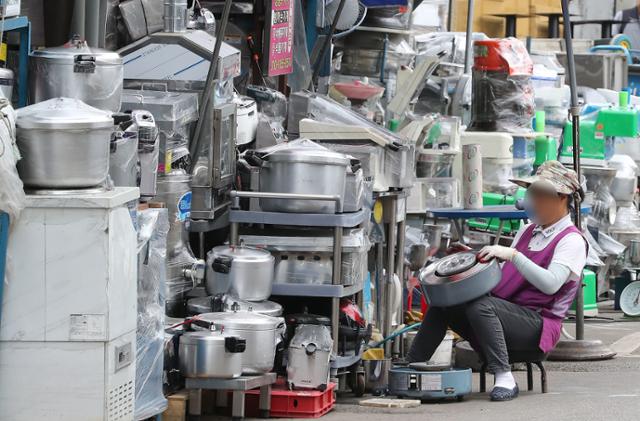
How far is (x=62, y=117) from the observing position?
6.16 meters

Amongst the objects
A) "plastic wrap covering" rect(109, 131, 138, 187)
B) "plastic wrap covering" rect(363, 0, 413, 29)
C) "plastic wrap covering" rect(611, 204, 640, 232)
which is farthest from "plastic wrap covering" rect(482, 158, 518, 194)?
"plastic wrap covering" rect(109, 131, 138, 187)

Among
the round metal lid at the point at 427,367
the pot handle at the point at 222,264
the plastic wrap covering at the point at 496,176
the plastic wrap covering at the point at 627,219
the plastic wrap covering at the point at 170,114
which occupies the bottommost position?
the round metal lid at the point at 427,367

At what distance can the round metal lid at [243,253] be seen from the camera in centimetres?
780

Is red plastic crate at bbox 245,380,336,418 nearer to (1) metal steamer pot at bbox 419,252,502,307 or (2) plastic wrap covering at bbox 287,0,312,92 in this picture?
(1) metal steamer pot at bbox 419,252,502,307

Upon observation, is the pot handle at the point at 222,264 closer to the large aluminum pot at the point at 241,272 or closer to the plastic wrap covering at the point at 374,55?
the large aluminum pot at the point at 241,272

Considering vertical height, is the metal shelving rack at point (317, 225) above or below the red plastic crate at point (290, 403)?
above

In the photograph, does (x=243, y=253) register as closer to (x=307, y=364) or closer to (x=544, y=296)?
(x=307, y=364)

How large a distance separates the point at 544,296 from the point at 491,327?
1.37 ft

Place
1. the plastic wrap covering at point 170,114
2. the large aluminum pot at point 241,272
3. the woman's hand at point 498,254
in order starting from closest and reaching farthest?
the large aluminum pot at point 241,272
the plastic wrap covering at point 170,114
the woman's hand at point 498,254

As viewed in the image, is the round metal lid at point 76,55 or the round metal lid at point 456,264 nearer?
the round metal lid at point 76,55

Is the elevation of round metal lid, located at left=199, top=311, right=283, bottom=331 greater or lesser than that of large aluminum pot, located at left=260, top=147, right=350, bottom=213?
lesser

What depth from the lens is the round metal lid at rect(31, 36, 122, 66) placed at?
7047 millimetres

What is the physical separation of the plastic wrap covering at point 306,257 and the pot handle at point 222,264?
14.6 inches

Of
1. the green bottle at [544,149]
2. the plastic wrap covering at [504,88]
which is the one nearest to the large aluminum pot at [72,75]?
the plastic wrap covering at [504,88]
